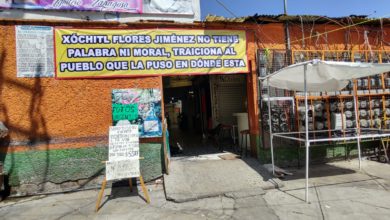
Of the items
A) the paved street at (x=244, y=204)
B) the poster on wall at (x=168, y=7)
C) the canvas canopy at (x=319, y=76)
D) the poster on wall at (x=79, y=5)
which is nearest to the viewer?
the paved street at (x=244, y=204)

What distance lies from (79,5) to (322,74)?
6.52 metres

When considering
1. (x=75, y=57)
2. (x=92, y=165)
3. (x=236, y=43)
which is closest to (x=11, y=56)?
(x=75, y=57)

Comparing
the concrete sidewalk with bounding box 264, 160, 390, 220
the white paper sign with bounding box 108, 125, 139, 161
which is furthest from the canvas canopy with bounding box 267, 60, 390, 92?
the white paper sign with bounding box 108, 125, 139, 161

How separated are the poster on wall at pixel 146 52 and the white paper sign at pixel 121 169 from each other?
234 centimetres

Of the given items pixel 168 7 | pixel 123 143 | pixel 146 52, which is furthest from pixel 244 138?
pixel 168 7

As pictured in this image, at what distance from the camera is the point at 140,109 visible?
23.9 feet

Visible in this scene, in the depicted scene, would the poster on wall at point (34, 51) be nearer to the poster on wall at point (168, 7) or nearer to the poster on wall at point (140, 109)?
the poster on wall at point (140, 109)

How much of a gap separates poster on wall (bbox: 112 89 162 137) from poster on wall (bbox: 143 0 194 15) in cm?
269

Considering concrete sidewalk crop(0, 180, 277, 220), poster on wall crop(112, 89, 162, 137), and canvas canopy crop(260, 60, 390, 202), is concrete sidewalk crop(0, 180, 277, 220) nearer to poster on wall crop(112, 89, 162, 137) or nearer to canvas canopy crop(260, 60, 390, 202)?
canvas canopy crop(260, 60, 390, 202)

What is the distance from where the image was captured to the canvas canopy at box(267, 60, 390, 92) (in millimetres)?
5680

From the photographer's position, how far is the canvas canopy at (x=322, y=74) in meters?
5.68

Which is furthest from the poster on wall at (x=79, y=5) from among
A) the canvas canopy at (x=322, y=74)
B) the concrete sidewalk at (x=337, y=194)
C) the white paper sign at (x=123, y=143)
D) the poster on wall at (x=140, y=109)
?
the concrete sidewalk at (x=337, y=194)

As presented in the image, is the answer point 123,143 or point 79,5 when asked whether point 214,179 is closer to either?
point 123,143

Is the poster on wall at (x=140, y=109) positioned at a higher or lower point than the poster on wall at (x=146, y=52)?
lower
